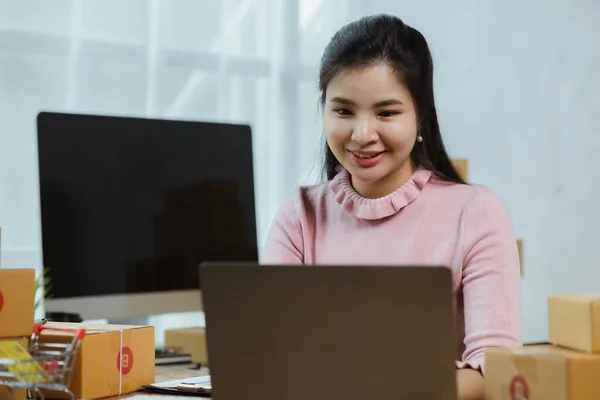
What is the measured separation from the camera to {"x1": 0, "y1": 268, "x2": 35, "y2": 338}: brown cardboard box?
1.24 metres

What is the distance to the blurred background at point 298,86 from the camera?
3150mm

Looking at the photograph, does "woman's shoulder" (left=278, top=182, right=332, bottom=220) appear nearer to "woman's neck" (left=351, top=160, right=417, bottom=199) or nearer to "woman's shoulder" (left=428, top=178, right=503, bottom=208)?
"woman's neck" (left=351, top=160, right=417, bottom=199)

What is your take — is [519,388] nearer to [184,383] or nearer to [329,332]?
[329,332]

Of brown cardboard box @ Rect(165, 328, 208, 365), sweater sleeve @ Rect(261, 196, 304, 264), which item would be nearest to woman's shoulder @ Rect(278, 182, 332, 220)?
sweater sleeve @ Rect(261, 196, 304, 264)

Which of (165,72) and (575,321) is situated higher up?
(165,72)

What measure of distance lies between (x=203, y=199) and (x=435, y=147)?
618mm

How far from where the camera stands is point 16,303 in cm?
125

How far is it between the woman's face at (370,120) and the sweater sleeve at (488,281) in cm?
17

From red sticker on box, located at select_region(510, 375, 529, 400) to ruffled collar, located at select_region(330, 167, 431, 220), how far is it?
2.14 feet

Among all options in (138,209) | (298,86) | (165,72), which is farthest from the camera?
(298,86)

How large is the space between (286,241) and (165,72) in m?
1.93

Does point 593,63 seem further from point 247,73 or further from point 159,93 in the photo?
point 159,93

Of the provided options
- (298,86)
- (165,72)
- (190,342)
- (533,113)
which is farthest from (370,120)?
(533,113)

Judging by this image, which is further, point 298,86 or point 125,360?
point 298,86
